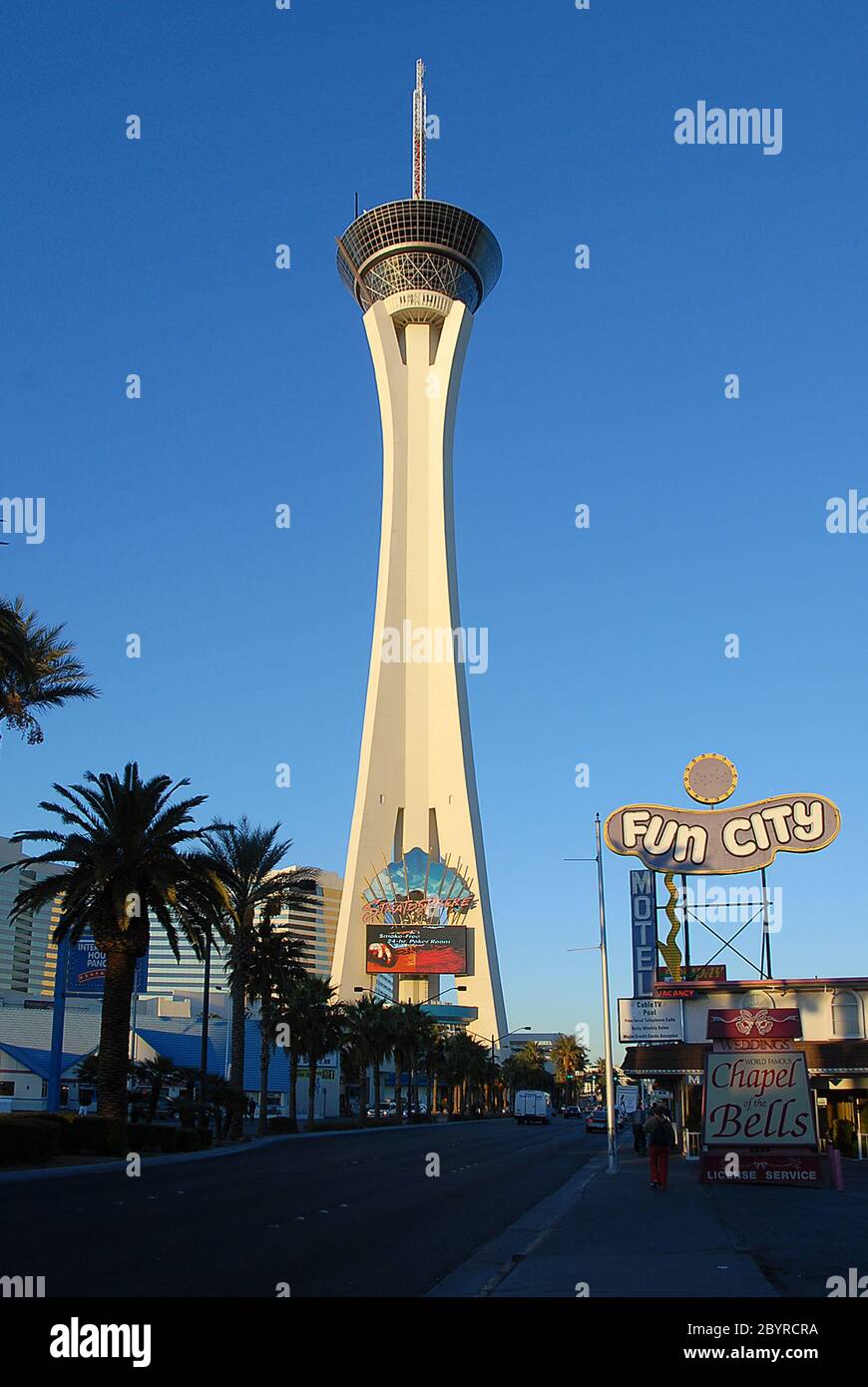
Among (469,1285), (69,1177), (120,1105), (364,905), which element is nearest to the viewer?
(469,1285)

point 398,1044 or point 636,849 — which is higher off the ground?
point 636,849

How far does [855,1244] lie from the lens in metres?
13.6

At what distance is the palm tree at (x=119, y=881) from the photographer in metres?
34.1

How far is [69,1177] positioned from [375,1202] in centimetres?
853

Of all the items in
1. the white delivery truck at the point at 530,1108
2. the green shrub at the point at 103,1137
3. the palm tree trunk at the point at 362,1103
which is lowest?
the white delivery truck at the point at 530,1108

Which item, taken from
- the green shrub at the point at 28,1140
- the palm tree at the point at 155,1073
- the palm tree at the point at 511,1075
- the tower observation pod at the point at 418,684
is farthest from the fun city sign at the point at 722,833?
the palm tree at the point at 511,1075

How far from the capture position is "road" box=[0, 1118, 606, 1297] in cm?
1102

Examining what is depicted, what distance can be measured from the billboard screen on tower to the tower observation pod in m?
0.12

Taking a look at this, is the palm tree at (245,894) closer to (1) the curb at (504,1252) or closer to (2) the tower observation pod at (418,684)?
(1) the curb at (504,1252)

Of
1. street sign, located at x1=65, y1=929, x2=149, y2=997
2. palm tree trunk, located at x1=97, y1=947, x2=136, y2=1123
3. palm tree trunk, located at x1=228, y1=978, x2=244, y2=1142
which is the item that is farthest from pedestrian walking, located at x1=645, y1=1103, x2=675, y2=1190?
street sign, located at x1=65, y1=929, x2=149, y2=997

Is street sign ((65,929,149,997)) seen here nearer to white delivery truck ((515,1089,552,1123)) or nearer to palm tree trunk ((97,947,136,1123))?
palm tree trunk ((97,947,136,1123))

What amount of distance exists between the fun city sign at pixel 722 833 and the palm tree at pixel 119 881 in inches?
493
